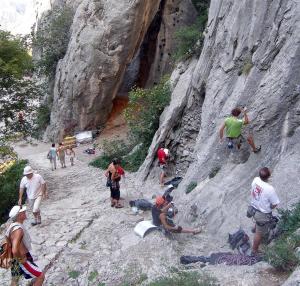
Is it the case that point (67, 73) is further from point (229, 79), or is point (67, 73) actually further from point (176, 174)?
point (229, 79)

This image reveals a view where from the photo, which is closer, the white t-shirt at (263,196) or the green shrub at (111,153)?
the white t-shirt at (263,196)

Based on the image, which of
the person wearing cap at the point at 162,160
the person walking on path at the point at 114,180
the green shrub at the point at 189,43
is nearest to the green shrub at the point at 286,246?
the person walking on path at the point at 114,180

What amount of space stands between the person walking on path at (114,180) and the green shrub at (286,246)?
574cm

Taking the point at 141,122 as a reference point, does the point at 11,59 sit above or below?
above

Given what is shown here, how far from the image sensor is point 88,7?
27000 mm

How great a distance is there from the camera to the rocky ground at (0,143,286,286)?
8477mm

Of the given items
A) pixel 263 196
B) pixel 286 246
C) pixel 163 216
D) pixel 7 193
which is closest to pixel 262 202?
pixel 263 196

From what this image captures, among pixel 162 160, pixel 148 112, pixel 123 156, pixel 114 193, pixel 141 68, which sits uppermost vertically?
pixel 141 68

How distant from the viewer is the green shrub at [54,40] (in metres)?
29.6

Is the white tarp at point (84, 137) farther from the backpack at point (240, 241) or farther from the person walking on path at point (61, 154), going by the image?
the backpack at point (240, 241)

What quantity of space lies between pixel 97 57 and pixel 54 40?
468 cm

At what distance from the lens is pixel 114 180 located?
44.5ft

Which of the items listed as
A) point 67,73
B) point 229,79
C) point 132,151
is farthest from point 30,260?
point 67,73

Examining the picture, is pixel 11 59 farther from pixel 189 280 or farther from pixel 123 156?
pixel 189 280
